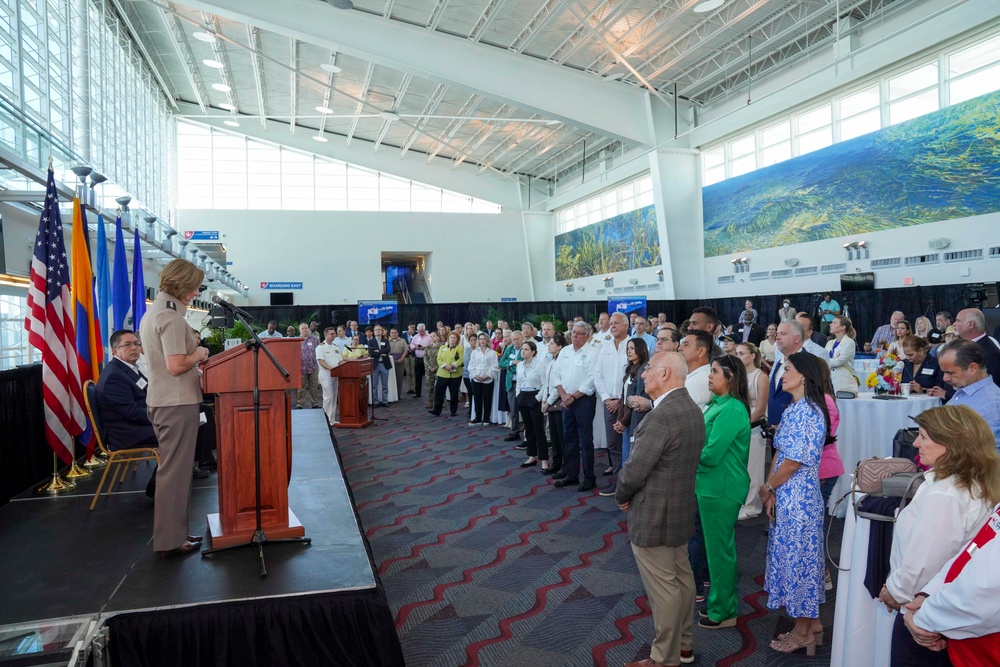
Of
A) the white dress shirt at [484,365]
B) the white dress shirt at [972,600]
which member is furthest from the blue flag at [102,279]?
the white dress shirt at [972,600]

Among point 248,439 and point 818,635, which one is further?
point 248,439

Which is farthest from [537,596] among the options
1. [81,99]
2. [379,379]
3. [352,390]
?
[81,99]

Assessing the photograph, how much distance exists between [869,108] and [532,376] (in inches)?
427

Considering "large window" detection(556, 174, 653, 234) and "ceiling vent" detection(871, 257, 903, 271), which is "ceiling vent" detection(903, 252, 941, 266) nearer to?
"ceiling vent" detection(871, 257, 903, 271)

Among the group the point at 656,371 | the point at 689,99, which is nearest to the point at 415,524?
the point at 656,371

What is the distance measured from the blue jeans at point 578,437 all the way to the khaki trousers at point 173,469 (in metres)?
3.42

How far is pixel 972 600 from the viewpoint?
171cm

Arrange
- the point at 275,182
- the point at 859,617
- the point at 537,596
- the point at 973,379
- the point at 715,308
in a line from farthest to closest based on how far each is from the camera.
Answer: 1. the point at 275,182
2. the point at 715,308
3. the point at 537,596
4. the point at 973,379
5. the point at 859,617

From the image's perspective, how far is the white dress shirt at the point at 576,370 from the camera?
5.79 meters

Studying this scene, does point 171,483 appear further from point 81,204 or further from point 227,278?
point 227,278

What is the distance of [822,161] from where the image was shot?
1434 centimetres

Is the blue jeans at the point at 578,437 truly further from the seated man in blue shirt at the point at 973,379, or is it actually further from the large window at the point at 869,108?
the large window at the point at 869,108

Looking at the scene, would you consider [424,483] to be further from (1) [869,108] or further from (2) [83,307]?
(1) [869,108]

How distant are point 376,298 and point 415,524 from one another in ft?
69.1
